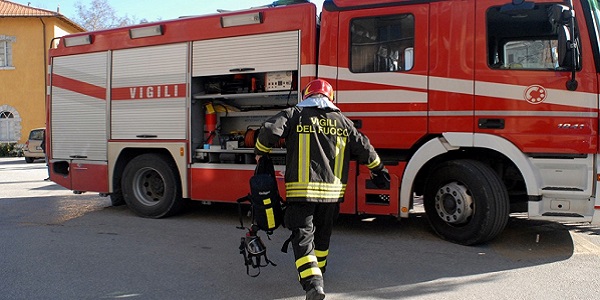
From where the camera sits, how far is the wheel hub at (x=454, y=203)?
5.12 m

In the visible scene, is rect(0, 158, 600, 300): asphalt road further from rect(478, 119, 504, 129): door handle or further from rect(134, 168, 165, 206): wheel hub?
rect(478, 119, 504, 129): door handle

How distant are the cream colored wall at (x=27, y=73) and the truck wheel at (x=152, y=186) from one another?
75.9 ft

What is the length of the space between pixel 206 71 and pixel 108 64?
1.83 m

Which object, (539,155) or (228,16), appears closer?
(539,155)

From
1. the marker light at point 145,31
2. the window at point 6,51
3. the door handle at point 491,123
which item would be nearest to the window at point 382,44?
the door handle at point 491,123

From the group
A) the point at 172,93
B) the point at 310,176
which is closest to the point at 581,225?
the point at 310,176

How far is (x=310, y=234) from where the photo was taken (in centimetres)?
366

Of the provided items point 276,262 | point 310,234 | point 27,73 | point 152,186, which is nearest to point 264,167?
point 310,234

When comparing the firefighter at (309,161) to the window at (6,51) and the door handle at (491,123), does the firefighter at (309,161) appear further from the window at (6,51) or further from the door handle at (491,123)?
the window at (6,51)

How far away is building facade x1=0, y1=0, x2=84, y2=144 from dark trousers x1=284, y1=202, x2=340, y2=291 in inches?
1076

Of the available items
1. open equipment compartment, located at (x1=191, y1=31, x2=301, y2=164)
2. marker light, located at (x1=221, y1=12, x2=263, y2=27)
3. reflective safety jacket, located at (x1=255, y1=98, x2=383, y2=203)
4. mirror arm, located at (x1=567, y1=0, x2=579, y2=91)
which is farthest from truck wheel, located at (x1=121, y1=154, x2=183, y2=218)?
mirror arm, located at (x1=567, y1=0, x2=579, y2=91)

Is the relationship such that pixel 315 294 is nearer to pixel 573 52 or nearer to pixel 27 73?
pixel 573 52

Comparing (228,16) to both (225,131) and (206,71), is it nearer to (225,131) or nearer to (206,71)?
(206,71)

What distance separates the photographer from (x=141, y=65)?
6.94 meters
